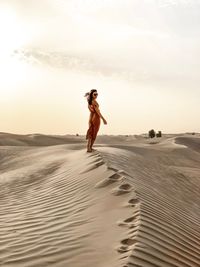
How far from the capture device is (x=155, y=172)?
Answer: 43.9ft

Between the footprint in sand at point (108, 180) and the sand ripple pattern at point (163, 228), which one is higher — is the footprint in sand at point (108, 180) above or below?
above

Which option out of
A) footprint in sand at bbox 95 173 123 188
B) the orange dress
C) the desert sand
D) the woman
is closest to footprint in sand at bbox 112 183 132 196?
the desert sand

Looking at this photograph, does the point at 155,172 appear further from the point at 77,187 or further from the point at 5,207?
the point at 5,207

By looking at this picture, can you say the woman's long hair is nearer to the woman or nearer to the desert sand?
the woman

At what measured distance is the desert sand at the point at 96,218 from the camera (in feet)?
18.4

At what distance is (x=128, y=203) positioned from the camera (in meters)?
7.52

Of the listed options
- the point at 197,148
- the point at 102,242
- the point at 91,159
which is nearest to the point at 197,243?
the point at 102,242

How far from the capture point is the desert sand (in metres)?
5.62

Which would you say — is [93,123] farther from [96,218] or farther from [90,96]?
[96,218]

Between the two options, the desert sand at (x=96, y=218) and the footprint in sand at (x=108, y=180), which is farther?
the footprint in sand at (x=108, y=180)

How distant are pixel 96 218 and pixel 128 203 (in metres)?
0.63

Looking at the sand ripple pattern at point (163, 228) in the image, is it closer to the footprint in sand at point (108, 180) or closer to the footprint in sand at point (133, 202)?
the footprint in sand at point (133, 202)

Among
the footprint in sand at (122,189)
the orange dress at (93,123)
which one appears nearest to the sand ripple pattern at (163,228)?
the footprint in sand at (122,189)

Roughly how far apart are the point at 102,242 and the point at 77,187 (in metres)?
3.78
